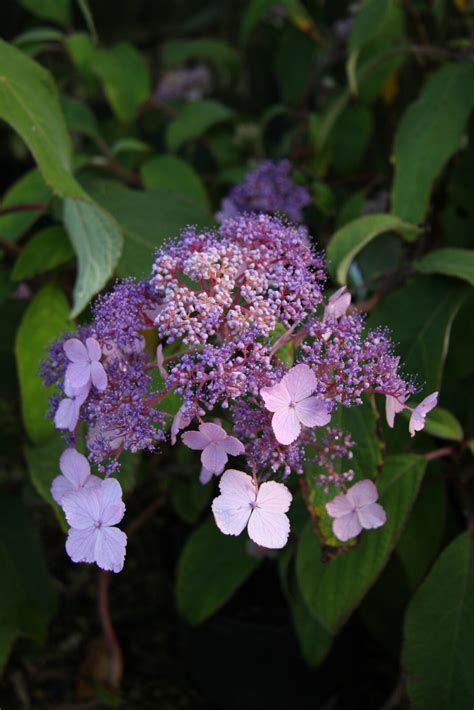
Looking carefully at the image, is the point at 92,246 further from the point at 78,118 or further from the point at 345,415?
the point at 78,118

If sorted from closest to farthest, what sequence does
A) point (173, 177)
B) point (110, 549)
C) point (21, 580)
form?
1. point (110, 549)
2. point (21, 580)
3. point (173, 177)

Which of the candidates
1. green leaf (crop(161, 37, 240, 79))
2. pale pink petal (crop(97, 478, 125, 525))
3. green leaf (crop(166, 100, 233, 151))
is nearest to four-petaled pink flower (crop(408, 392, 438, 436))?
pale pink petal (crop(97, 478, 125, 525))

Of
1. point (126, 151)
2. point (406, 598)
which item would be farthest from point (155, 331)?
point (126, 151)

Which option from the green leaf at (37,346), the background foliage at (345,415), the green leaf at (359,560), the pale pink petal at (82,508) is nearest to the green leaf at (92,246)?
the background foliage at (345,415)

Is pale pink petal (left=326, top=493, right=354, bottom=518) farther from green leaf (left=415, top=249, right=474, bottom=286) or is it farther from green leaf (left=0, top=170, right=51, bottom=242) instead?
green leaf (left=0, top=170, right=51, bottom=242)

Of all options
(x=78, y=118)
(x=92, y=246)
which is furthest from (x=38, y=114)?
(x=78, y=118)

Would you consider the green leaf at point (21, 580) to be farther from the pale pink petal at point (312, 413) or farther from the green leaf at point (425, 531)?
the pale pink petal at point (312, 413)
